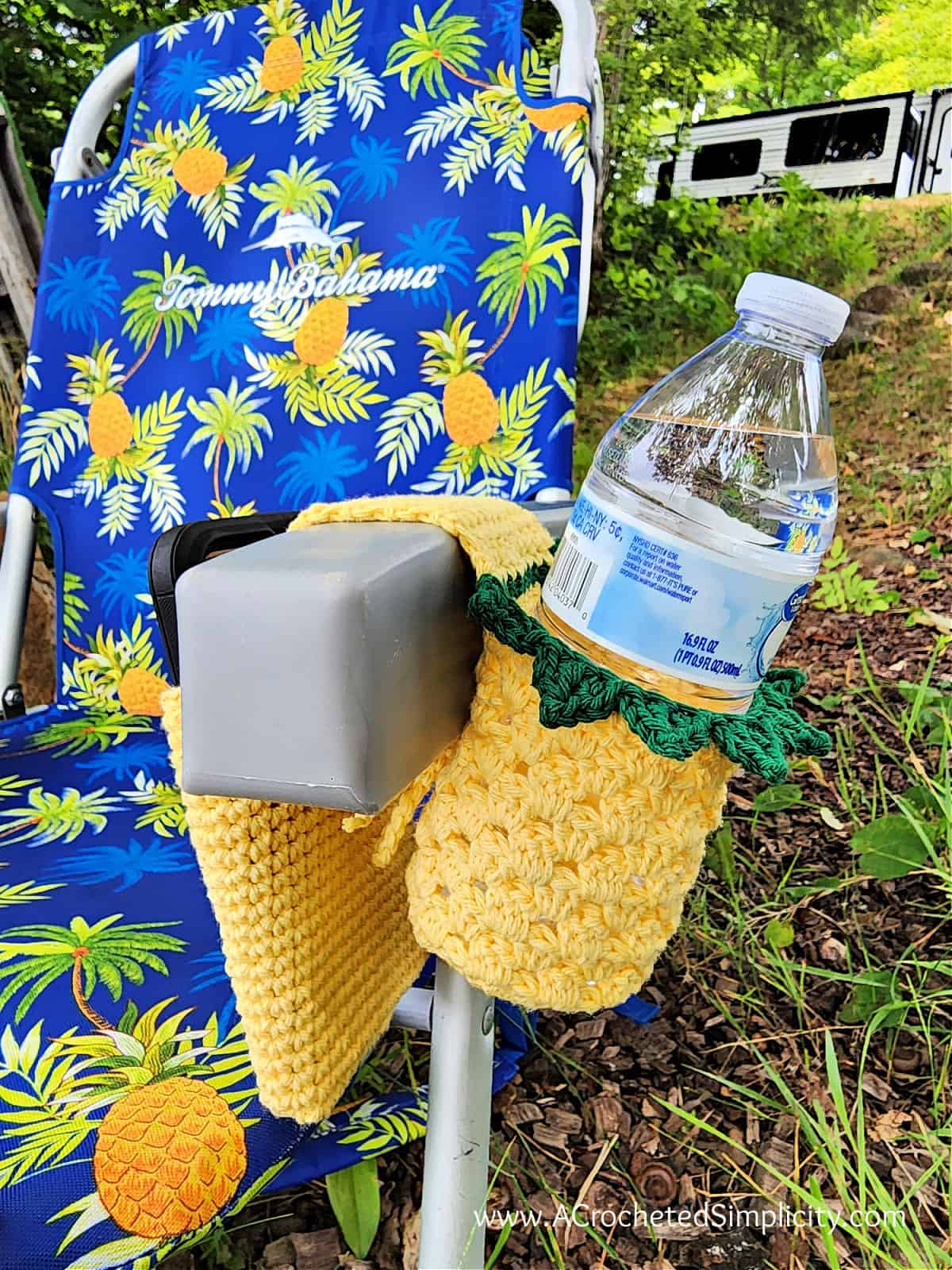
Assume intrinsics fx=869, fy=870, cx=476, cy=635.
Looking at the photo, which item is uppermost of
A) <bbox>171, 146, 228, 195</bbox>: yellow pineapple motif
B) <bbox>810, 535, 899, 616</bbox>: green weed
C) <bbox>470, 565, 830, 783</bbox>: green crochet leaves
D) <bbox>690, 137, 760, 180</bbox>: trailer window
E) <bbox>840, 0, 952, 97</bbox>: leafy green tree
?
<bbox>840, 0, 952, 97</bbox>: leafy green tree

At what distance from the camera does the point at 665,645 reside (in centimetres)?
37

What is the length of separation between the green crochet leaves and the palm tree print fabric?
38cm

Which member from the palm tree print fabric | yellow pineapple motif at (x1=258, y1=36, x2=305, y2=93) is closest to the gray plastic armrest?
the palm tree print fabric

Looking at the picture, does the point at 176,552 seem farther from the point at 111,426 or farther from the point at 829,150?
the point at 829,150

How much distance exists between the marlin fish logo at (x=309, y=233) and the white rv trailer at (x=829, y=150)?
2.36 feet

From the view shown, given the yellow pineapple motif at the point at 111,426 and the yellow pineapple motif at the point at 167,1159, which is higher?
the yellow pineapple motif at the point at 111,426

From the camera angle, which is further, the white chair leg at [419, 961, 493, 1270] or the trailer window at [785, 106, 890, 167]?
the trailer window at [785, 106, 890, 167]

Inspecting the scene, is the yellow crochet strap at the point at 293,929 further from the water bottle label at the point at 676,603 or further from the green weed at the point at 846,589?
the green weed at the point at 846,589

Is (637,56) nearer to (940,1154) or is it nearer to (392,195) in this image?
(392,195)

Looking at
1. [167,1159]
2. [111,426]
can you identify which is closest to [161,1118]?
[167,1159]

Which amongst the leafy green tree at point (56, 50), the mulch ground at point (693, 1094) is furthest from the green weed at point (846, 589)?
the leafy green tree at point (56, 50)

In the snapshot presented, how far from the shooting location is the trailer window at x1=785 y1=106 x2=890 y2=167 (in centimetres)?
129

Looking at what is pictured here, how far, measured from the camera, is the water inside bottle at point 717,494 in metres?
0.40

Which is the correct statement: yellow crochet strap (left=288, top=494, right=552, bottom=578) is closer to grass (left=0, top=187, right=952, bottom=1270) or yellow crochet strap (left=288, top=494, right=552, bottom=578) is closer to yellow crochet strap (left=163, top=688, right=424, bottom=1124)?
yellow crochet strap (left=163, top=688, right=424, bottom=1124)
